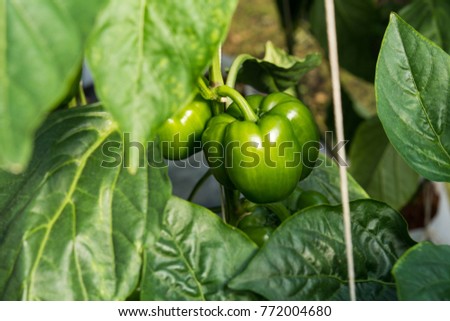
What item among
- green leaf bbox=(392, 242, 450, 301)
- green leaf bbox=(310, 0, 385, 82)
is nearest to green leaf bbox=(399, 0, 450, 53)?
green leaf bbox=(310, 0, 385, 82)

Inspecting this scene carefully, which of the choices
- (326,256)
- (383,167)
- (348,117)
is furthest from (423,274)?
(348,117)

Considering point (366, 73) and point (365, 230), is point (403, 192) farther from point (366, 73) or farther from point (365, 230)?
point (365, 230)

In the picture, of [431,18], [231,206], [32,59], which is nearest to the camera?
[32,59]

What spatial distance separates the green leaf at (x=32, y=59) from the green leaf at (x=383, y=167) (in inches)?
41.1

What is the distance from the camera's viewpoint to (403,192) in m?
1.37

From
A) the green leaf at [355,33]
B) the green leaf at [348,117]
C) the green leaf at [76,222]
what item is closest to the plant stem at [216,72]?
the green leaf at [76,222]

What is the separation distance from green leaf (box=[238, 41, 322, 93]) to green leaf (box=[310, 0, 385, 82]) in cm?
53

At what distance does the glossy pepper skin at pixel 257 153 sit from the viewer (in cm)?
62

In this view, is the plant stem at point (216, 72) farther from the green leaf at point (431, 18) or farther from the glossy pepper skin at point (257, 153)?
the green leaf at point (431, 18)

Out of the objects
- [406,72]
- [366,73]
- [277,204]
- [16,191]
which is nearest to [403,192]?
[366,73]

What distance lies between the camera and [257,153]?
24.6 inches

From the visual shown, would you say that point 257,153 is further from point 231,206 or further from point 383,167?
point 383,167

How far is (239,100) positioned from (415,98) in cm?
15
